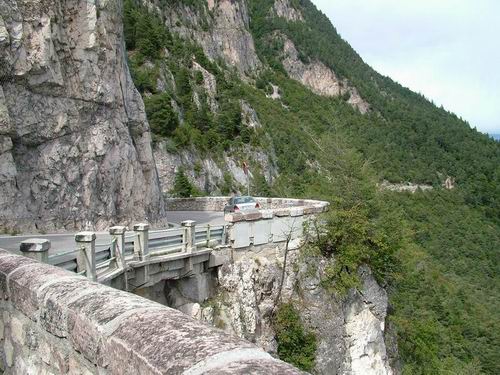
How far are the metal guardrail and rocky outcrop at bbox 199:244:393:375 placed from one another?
1.20m

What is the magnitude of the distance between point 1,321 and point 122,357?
2.20 m

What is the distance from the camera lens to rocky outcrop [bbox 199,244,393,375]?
1430 centimetres

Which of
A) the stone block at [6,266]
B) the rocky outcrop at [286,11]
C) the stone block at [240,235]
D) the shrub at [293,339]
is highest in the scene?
the rocky outcrop at [286,11]

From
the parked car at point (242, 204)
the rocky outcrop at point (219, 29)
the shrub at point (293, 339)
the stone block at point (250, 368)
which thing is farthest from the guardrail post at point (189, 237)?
the rocky outcrop at point (219, 29)

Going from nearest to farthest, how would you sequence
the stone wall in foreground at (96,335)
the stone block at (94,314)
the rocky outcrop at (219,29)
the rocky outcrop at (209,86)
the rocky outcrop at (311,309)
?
1. the stone wall in foreground at (96,335)
2. the stone block at (94,314)
3. the rocky outcrop at (311,309)
4. the rocky outcrop at (209,86)
5. the rocky outcrop at (219,29)

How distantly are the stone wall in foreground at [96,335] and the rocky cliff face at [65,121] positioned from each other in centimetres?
1165

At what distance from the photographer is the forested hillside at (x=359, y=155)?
18359mm

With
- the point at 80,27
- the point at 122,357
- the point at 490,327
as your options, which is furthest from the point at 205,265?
the point at 490,327

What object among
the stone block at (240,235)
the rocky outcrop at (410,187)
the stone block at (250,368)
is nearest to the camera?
the stone block at (250,368)

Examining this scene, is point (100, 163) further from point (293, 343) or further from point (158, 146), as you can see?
point (158, 146)

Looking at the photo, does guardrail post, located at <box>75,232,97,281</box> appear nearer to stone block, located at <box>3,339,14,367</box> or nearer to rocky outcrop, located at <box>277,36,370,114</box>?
stone block, located at <box>3,339,14,367</box>

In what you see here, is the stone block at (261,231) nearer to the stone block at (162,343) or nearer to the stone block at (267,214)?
the stone block at (267,214)

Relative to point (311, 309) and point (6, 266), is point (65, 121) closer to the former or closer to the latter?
point (311, 309)

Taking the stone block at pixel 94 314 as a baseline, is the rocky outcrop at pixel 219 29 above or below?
above
